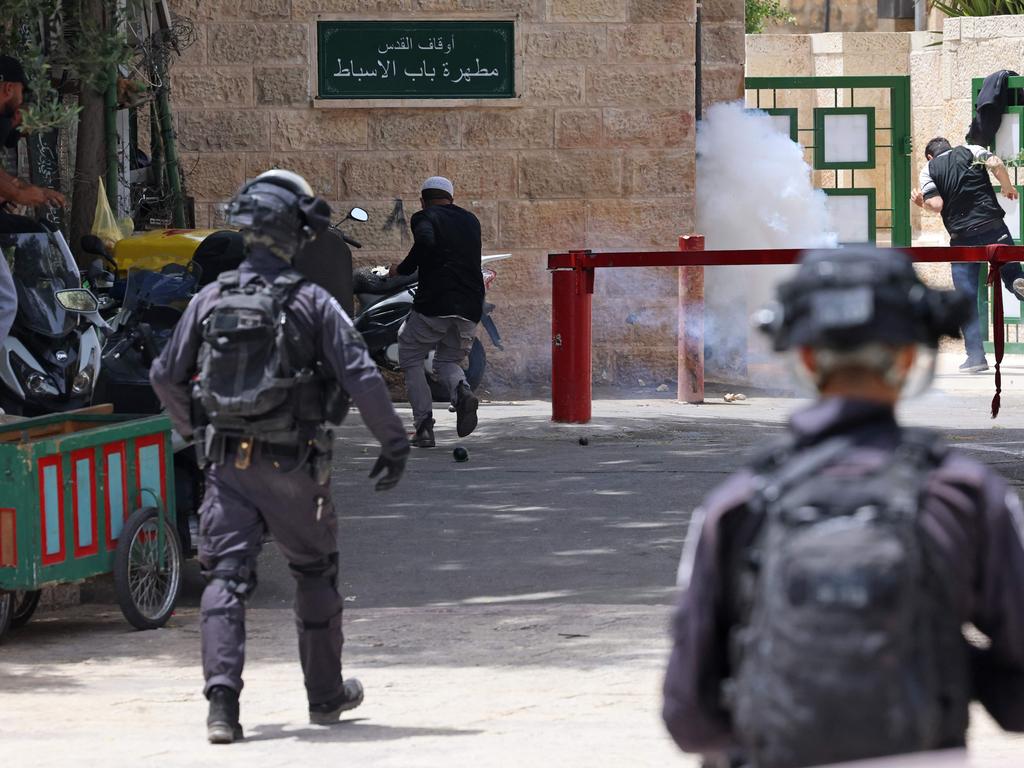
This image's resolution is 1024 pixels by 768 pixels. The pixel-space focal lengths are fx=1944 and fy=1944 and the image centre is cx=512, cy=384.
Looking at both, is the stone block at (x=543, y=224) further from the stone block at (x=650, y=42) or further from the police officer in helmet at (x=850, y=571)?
the police officer in helmet at (x=850, y=571)

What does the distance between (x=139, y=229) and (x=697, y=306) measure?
4.00 metres

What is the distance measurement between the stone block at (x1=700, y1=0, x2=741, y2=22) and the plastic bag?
5.73 metres

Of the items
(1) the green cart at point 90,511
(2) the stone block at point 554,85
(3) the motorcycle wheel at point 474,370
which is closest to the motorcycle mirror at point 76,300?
(1) the green cart at point 90,511

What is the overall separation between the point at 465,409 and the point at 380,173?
3.66 m

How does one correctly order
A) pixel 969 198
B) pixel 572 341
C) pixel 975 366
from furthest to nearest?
pixel 969 198 → pixel 975 366 → pixel 572 341

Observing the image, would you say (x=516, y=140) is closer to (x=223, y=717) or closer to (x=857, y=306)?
(x=223, y=717)

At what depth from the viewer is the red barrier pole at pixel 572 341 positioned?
12.7 m

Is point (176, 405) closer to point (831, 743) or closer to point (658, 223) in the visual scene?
point (831, 743)

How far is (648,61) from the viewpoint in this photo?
1495 cm

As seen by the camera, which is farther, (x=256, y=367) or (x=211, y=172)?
(x=211, y=172)

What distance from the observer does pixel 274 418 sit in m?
5.55

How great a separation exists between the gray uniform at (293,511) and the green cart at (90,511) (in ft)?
3.88

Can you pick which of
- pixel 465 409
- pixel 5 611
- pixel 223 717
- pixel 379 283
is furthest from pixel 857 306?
pixel 379 283

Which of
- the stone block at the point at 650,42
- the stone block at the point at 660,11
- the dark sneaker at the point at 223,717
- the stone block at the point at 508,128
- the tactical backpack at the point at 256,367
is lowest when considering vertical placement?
the dark sneaker at the point at 223,717
